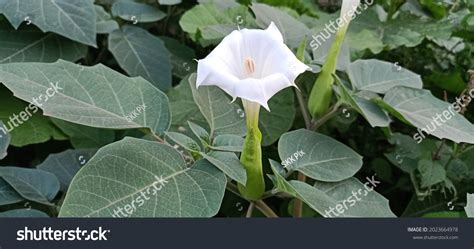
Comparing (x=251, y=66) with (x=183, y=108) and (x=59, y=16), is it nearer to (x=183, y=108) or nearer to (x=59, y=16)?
(x=183, y=108)

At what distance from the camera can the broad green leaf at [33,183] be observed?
640mm

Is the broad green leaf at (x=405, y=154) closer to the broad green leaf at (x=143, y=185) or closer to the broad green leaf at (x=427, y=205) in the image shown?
the broad green leaf at (x=427, y=205)

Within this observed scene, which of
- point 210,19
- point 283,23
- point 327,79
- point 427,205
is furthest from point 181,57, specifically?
point 427,205

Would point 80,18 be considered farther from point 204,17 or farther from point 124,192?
point 124,192

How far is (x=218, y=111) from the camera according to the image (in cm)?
65

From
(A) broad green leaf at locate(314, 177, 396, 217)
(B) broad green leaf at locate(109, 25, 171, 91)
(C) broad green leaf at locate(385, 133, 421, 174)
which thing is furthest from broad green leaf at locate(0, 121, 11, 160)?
(C) broad green leaf at locate(385, 133, 421, 174)

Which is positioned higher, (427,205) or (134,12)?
(134,12)

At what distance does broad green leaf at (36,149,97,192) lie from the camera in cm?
70

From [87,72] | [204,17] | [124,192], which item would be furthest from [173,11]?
[124,192]

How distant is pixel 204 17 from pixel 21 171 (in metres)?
0.37

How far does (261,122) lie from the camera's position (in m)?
0.76

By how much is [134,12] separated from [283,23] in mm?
232
